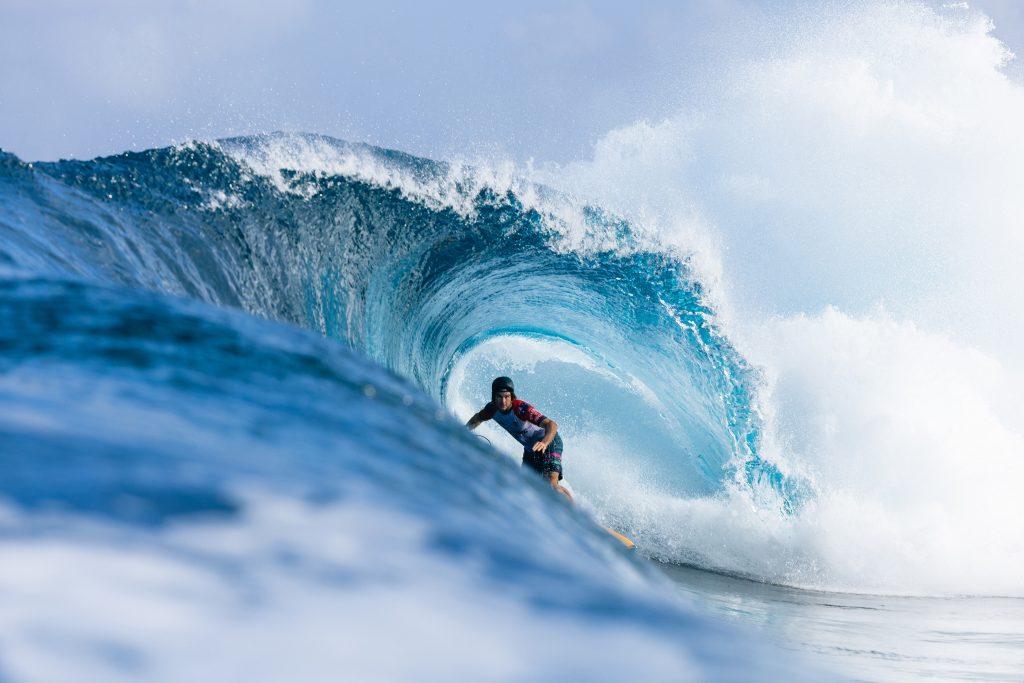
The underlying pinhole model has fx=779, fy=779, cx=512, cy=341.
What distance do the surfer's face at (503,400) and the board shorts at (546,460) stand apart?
386 mm

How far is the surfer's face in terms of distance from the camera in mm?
5879

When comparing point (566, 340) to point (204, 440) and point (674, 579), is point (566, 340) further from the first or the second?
point (204, 440)

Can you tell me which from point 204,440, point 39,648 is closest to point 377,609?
point 39,648

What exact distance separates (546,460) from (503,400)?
0.56m

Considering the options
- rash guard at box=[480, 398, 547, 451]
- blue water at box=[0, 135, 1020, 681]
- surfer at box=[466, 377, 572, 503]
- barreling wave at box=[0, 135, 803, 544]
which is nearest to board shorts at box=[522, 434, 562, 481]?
surfer at box=[466, 377, 572, 503]

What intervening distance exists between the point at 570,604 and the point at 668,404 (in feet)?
29.2

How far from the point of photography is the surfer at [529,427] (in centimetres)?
582

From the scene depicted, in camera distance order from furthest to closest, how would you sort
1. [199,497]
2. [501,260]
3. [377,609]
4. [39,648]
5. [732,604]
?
[501,260]
[732,604]
[199,497]
[377,609]
[39,648]

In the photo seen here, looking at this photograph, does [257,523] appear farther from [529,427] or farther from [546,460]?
[529,427]

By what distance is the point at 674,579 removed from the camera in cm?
733

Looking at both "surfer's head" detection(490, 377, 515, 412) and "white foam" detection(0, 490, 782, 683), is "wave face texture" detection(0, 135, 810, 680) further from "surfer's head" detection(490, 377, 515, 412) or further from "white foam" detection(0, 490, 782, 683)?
"surfer's head" detection(490, 377, 515, 412)

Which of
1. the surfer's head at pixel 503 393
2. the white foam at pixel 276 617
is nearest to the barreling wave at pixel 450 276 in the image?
the surfer's head at pixel 503 393

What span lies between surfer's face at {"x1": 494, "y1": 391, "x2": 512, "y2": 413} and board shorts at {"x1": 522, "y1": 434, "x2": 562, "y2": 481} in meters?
0.39

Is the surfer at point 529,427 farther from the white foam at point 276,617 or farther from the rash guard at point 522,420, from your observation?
the white foam at point 276,617
